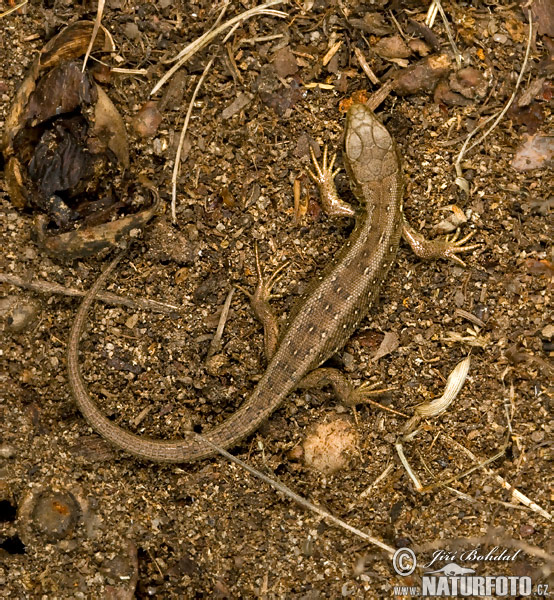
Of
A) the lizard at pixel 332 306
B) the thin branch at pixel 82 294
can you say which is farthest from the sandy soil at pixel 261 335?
the lizard at pixel 332 306

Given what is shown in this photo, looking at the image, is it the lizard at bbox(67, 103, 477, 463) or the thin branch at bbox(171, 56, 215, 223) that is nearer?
the lizard at bbox(67, 103, 477, 463)

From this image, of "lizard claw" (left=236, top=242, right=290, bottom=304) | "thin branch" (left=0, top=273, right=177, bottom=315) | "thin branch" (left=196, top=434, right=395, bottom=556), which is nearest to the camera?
"thin branch" (left=196, top=434, right=395, bottom=556)

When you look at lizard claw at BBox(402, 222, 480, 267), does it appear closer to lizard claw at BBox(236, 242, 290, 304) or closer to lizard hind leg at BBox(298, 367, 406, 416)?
lizard claw at BBox(236, 242, 290, 304)

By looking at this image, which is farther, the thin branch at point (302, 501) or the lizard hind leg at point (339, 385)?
the lizard hind leg at point (339, 385)

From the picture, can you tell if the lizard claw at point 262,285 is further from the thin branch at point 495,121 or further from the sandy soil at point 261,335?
the thin branch at point 495,121

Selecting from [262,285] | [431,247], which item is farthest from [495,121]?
[262,285]

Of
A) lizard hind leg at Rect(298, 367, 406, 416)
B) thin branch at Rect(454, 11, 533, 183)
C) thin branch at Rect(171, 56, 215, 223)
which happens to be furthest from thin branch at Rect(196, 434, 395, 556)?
thin branch at Rect(454, 11, 533, 183)

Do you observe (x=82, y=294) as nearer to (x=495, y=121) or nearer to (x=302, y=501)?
(x=302, y=501)

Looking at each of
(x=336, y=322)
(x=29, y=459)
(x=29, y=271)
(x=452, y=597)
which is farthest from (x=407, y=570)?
(x=29, y=271)

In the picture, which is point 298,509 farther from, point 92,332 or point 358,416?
point 92,332

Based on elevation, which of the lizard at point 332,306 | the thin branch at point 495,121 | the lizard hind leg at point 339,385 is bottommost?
the lizard hind leg at point 339,385
